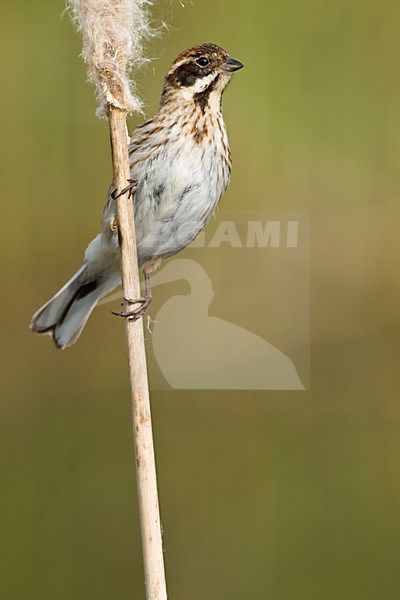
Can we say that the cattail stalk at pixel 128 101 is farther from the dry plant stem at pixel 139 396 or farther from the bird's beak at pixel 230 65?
the bird's beak at pixel 230 65

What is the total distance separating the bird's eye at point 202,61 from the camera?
5.68 feet

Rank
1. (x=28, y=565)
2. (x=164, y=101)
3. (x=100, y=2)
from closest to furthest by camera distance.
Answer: (x=100, y=2) → (x=164, y=101) → (x=28, y=565)

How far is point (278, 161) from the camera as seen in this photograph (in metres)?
2.30

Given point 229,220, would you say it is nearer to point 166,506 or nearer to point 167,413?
point 167,413

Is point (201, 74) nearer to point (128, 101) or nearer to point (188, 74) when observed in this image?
point (188, 74)

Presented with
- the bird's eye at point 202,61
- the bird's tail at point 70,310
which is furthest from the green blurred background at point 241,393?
the bird's eye at point 202,61

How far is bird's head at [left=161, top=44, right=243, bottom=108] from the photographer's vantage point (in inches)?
68.2

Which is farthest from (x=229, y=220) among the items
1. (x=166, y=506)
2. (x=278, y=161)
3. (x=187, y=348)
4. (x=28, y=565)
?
(x=28, y=565)

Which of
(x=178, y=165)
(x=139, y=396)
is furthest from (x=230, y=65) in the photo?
(x=139, y=396)

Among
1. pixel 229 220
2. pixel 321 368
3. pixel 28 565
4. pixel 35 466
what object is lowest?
pixel 28 565

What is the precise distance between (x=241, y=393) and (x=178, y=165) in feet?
2.69

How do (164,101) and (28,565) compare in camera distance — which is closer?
(164,101)

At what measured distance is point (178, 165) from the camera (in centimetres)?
171

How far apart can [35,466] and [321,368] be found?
0.77 metres
